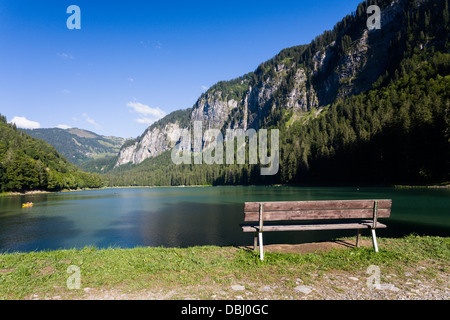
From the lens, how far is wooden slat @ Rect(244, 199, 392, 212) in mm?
9164

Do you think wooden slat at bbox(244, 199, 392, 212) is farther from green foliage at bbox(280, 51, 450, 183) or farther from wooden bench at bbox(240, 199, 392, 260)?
green foliage at bbox(280, 51, 450, 183)

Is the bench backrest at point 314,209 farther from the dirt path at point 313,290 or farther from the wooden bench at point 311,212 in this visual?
the dirt path at point 313,290

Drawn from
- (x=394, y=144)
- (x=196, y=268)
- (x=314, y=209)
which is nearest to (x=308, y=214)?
(x=314, y=209)

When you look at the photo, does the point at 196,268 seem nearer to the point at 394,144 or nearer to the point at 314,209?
the point at 314,209

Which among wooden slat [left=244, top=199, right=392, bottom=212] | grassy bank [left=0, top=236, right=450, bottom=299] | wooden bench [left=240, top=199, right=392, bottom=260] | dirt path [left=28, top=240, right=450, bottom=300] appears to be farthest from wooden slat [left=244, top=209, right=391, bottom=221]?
dirt path [left=28, top=240, right=450, bottom=300]

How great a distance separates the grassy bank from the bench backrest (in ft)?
4.76

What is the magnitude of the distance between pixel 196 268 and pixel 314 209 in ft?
17.0

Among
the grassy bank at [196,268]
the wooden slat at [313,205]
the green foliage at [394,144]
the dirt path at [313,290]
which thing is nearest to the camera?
the dirt path at [313,290]

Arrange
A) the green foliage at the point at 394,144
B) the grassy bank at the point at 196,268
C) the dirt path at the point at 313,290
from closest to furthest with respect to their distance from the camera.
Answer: the dirt path at the point at 313,290
the grassy bank at the point at 196,268
the green foliage at the point at 394,144

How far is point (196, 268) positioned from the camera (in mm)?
7863

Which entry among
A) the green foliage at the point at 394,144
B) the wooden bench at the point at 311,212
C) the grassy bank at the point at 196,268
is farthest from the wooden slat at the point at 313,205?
the green foliage at the point at 394,144

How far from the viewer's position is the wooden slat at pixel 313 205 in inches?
361
